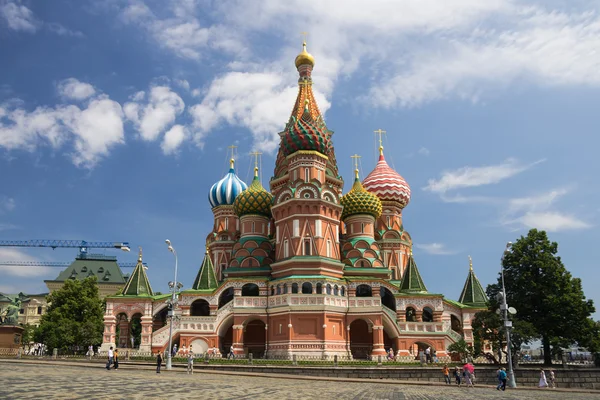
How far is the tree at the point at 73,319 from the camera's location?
45.1 meters

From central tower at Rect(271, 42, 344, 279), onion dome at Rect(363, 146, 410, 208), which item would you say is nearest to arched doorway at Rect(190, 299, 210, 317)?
central tower at Rect(271, 42, 344, 279)

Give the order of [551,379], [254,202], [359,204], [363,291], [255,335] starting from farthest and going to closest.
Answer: [254,202] → [359,204] → [363,291] → [255,335] → [551,379]

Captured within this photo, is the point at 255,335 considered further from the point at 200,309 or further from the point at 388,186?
the point at 388,186

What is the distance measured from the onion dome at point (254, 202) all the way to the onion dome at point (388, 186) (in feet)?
42.2

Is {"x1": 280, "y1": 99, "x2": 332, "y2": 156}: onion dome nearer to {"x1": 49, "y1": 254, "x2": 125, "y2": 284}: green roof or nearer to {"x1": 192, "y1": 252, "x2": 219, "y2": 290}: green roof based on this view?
{"x1": 192, "y1": 252, "x2": 219, "y2": 290}: green roof

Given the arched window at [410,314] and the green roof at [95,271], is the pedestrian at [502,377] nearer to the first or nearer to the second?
the arched window at [410,314]

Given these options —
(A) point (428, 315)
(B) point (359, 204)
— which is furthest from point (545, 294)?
(B) point (359, 204)

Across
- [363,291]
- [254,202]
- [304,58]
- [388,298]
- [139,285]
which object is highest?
[304,58]

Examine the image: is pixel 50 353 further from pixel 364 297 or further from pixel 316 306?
pixel 364 297

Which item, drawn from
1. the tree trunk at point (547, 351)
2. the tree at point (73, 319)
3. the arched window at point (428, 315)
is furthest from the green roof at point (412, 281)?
the tree at point (73, 319)

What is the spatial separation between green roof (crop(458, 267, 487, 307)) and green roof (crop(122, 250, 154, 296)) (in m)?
27.3

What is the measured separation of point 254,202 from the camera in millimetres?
47531

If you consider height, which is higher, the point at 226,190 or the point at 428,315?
the point at 226,190

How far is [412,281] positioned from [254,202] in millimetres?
16029
